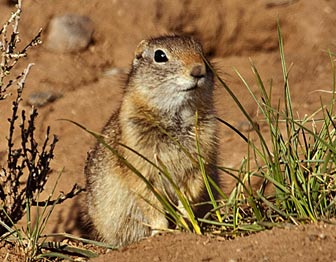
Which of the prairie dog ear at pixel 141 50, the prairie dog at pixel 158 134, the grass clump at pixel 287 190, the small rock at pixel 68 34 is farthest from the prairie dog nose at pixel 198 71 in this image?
the small rock at pixel 68 34

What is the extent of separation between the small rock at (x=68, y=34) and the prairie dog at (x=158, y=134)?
3177 millimetres

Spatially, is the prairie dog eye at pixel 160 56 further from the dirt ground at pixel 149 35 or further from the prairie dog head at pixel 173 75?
the dirt ground at pixel 149 35

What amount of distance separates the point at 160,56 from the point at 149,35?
10.6 ft

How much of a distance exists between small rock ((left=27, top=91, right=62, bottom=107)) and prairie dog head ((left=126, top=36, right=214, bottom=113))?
2.57m

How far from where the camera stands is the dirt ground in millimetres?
7480

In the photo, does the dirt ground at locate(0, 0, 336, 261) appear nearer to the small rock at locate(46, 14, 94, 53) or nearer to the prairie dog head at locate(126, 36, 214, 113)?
the small rock at locate(46, 14, 94, 53)

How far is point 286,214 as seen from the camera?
4258 millimetres

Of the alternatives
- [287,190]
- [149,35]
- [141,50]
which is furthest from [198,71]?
[149,35]

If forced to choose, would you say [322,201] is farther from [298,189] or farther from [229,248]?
[229,248]

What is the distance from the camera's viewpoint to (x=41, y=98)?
25.6 ft

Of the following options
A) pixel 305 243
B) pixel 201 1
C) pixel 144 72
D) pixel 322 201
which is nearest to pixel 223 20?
pixel 201 1

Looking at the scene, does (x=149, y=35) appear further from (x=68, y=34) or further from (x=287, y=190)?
(x=287, y=190)

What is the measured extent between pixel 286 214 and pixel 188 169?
2.96 feet

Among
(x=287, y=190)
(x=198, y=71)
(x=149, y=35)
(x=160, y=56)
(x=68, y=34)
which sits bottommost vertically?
(x=287, y=190)
